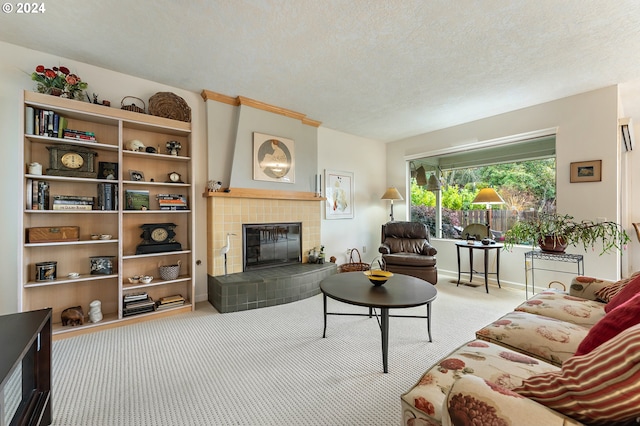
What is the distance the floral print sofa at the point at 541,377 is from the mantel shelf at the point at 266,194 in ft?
9.47

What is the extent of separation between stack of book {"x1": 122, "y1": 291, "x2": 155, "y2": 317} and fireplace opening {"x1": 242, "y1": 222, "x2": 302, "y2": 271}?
3.66ft

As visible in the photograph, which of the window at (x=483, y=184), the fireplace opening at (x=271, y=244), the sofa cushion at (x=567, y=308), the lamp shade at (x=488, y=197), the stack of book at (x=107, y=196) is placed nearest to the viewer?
the sofa cushion at (x=567, y=308)

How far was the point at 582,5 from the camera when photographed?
6.14 feet

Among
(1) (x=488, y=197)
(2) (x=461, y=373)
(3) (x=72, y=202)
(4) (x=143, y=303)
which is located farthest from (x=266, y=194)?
(1) (x=488, y=197)

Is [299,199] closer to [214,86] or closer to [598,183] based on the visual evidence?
[214,86]

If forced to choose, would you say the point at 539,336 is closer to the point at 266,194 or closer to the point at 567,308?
the point at 567,308

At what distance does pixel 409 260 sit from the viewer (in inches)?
152

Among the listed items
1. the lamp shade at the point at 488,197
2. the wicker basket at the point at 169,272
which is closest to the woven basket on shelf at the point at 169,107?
the wicker basket at the point at 169,272

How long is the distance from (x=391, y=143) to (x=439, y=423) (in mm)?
5224

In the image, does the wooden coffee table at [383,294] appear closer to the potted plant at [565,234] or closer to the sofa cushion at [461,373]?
the sofa cushion at [461,373]

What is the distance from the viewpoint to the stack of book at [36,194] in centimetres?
227

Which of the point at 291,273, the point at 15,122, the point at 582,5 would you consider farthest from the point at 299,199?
the point at 582,5

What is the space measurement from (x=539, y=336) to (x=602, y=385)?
3.08 feet

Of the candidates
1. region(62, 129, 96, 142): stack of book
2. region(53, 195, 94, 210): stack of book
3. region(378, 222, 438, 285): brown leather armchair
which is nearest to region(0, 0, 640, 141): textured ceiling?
region(62, 129, 96, 142): stack of book
